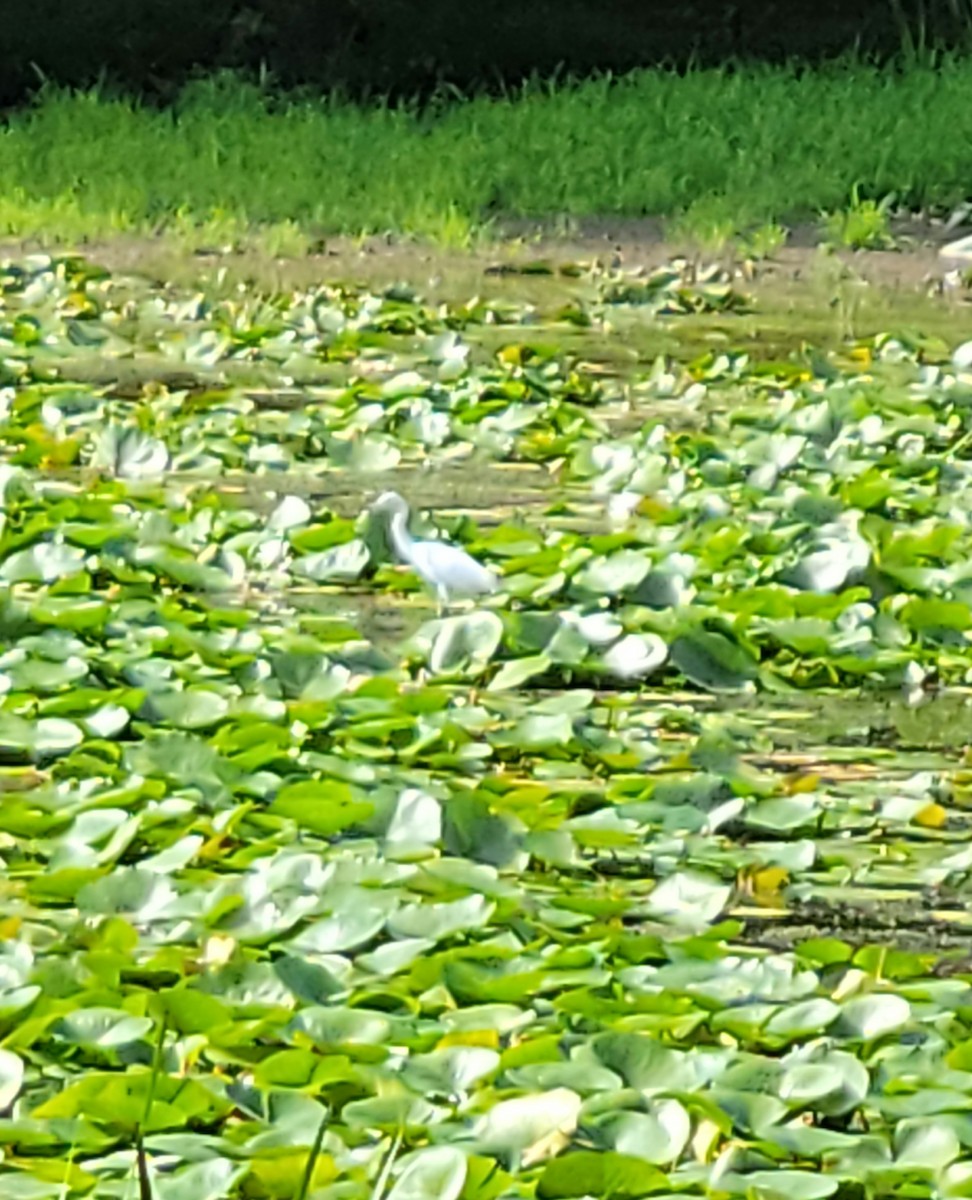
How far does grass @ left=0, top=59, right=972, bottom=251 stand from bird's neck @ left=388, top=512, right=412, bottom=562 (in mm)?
3447

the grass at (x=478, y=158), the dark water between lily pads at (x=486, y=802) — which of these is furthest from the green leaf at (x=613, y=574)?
the grass at (x=478, y=158)

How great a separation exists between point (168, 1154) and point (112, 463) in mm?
2231

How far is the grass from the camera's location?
6875 mm

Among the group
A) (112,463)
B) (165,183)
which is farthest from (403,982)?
(165,183)

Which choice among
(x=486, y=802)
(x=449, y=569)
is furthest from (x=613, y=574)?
(x=486, y=802)

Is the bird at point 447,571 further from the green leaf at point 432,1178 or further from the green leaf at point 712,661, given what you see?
the green leaf at point 432,1178

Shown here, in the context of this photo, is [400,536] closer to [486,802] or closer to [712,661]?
[712,661]

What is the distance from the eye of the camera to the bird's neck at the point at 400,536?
2.95m

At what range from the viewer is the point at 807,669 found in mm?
2695

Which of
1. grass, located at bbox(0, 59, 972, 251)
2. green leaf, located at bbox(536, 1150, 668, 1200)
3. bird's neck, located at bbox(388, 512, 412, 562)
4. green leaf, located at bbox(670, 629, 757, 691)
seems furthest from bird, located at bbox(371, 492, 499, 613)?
grass, located at bbox(0, 59, 972, 251)

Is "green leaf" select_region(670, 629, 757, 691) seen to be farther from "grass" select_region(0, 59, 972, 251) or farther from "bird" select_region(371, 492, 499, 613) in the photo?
"grass" select_region(0, 59, 972, 251)

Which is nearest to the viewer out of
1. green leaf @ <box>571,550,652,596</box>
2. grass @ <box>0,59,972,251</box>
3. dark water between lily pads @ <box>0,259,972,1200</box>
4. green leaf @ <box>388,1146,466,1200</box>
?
green leaf @ <box>388,1146,466,1200</box>

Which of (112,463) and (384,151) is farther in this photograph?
(384,151)

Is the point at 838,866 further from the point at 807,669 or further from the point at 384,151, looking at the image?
the point at 384,151
